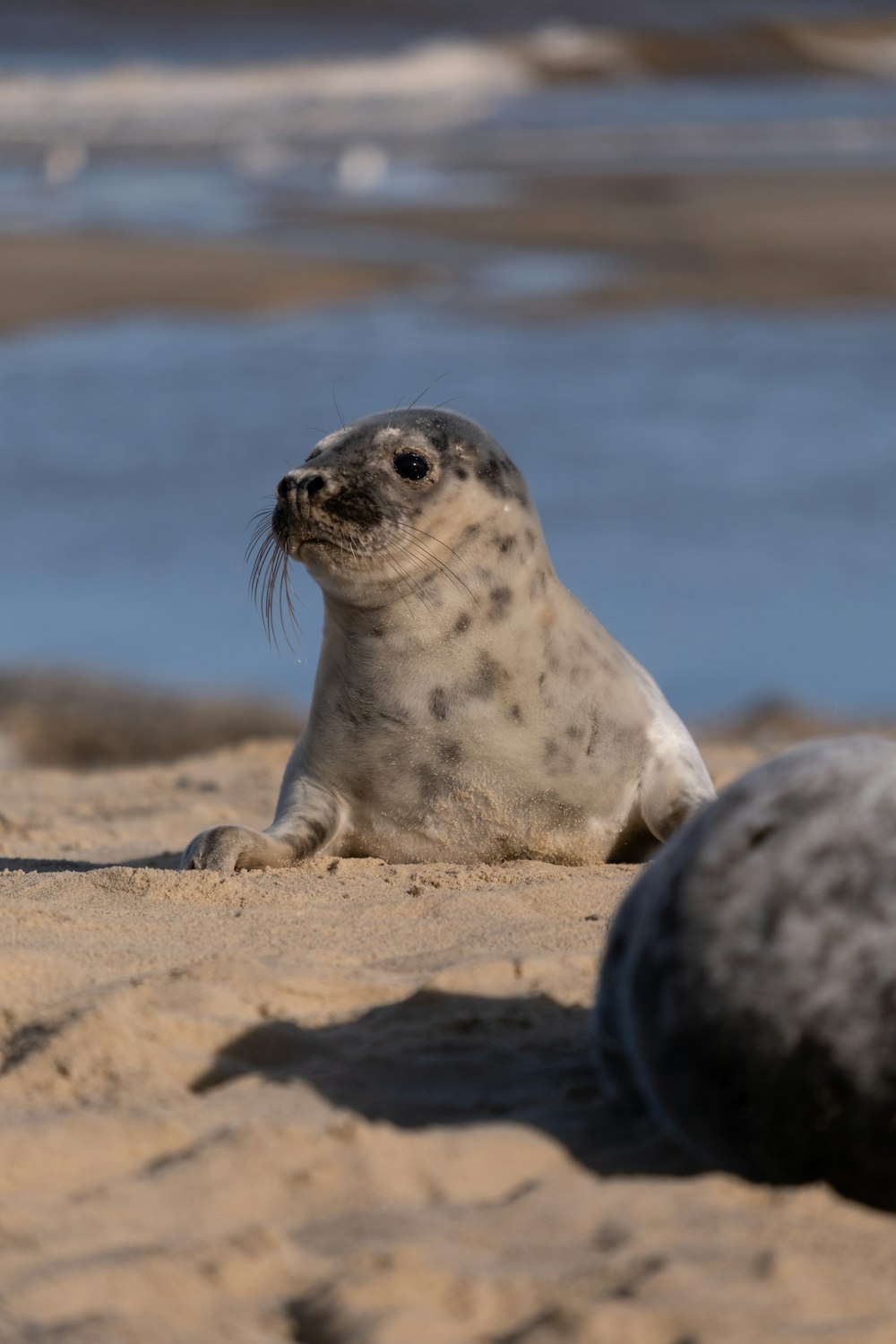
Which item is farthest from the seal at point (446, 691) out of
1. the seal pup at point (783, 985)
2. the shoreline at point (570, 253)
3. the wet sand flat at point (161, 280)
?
the wet sand flat at point (161, 280)

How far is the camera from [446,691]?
4.60 meters

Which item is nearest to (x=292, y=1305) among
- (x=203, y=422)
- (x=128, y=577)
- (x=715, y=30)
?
(x=128, y=577)

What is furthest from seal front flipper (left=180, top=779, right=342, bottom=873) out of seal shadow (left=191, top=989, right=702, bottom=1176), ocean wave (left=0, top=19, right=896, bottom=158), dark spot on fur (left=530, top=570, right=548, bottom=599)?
ocean wave (left=0, top=19, right=896, bottom=158)

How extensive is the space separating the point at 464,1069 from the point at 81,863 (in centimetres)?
225

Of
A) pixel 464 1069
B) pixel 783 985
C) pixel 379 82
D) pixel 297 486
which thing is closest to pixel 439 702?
pixel 297 486

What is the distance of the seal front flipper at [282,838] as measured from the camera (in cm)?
444

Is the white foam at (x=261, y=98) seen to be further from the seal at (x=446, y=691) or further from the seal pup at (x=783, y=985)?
the seal pup at (x=783, y=985)

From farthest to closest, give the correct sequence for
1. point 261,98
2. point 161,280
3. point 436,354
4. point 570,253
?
point 261,98 → point 570,253 → point 161,280 → point 436,354

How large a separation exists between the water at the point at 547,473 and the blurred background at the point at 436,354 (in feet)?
0.09

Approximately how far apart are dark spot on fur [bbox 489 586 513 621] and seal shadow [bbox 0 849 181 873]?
1.05 meters

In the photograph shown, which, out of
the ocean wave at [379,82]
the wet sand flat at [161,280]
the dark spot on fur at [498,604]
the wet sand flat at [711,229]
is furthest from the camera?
the ocean wave at [379,82]

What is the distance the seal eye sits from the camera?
4.60 m

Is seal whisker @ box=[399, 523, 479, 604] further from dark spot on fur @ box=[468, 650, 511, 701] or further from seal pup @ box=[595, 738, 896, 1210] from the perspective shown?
seal pup @ box=[595, 738, 896, 1210]

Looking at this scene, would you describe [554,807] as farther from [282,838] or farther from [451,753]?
[282,838]
